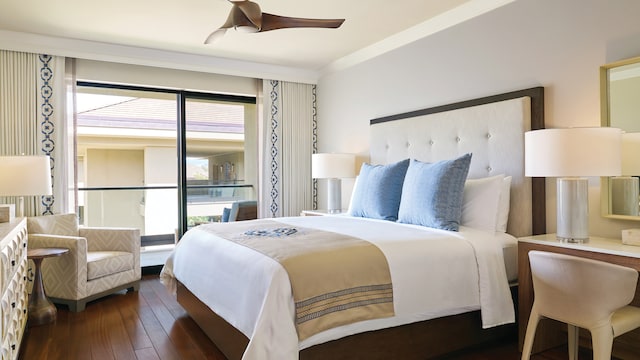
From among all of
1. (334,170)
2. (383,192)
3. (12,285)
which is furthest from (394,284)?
(334,170)

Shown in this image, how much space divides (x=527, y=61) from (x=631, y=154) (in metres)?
0.96

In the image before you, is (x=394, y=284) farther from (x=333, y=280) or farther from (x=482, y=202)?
(x=482, y=202)

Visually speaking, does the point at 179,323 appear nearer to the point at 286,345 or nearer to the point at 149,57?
the point at 286,345

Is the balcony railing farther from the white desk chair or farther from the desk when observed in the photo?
the white desk chair

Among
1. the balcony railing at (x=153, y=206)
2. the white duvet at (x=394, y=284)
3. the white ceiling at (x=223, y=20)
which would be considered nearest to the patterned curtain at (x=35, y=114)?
the white ceiling at (x=223, y=20)

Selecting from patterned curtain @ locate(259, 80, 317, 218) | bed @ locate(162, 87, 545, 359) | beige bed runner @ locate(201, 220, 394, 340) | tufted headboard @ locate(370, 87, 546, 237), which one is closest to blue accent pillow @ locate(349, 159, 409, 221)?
bed @ locate(162, 87, 545, 359)

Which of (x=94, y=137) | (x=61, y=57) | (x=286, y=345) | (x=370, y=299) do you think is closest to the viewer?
(x=286, y=345)

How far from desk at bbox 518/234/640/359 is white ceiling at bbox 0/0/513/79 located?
6.02 feet

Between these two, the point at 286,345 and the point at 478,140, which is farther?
the point at 478,140

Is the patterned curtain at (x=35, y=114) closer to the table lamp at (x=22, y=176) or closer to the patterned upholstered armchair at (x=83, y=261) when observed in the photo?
the patterned upholstered armchair at (x=83, y=261)

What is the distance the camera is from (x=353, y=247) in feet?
7.44

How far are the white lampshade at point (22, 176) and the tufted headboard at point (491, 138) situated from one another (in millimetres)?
3065

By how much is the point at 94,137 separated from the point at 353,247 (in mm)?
3981

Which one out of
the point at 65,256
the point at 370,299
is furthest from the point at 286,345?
the point at 65,256
